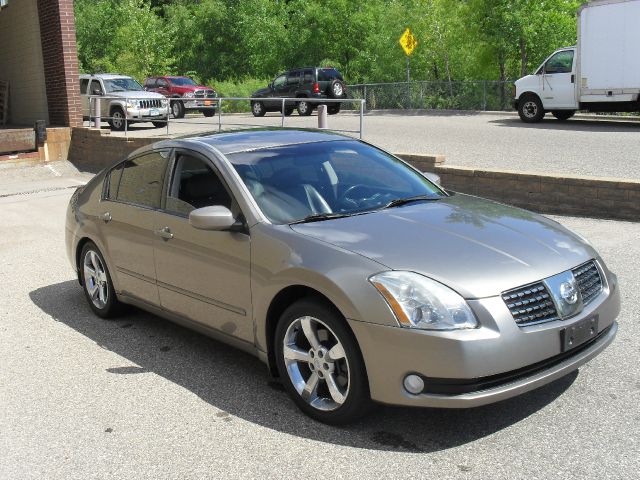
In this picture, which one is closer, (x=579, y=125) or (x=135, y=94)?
(x=579, y=125)

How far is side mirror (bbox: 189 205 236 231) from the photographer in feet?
15.1

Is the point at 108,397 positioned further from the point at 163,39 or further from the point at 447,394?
the point at 163,39

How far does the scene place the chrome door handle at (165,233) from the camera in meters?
5.27

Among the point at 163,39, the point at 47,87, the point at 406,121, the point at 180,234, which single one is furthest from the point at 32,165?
the point at 163,39

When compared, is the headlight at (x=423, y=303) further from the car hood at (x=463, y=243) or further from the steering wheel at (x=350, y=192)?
the steering wheel at (x=350, y=192)

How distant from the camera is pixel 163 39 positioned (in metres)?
47.7

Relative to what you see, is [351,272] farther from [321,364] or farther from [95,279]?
[95,279]

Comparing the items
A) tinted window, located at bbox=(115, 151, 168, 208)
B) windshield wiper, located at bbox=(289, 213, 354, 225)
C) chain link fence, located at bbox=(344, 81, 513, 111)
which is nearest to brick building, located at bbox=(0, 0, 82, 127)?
tinted window, located at bbox=(115, 151, 168, 208)

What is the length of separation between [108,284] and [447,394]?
11.4 ft

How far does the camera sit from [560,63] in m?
22.0

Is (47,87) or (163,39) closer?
(47,87)

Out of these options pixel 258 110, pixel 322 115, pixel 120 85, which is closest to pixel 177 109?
pixel 258 110

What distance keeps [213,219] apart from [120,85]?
23.0 metres

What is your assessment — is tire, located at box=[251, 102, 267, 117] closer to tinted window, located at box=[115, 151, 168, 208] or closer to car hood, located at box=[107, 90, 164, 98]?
car hood, located at box=[107, 90, 164, 98]
